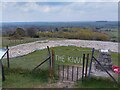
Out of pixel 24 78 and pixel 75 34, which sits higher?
pixel 75 34

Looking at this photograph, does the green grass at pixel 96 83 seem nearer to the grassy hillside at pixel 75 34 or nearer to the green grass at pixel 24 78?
the green grass at pixel 24 78

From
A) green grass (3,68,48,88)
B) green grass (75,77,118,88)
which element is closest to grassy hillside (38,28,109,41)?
green grass (3,68,48,88)

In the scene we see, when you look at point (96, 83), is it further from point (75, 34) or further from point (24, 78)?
point (75, 34)

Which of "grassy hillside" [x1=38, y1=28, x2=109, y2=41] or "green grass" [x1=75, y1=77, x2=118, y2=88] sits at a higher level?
"grassy hillside" [x1=38, y1=28, x2=109, y2=41]

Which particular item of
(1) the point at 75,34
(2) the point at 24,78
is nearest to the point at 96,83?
(2) the point at 24,78

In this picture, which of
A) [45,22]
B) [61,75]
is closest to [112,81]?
[61,75]

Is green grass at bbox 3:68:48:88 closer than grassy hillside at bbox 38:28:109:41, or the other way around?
green grass at bbox 3:68:48:88

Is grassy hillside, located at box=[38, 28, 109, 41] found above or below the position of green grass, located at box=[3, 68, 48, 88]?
above

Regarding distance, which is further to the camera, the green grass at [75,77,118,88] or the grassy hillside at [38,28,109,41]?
the grassy hillside at [38,28,109,41]

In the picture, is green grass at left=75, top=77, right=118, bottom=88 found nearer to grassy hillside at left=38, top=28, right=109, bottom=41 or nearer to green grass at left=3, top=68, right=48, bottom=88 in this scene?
green grass at left=3, top=68, right=48, bottom=88

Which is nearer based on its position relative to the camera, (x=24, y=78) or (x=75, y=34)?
(x=24, y=78)

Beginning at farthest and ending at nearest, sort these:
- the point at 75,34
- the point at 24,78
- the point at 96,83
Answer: the point at 75,34, the point at 24,78, the point at 96,83

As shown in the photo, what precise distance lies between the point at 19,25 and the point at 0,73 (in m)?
7.03

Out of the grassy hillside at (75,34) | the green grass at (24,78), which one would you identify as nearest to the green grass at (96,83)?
the green grass at (24,78)
